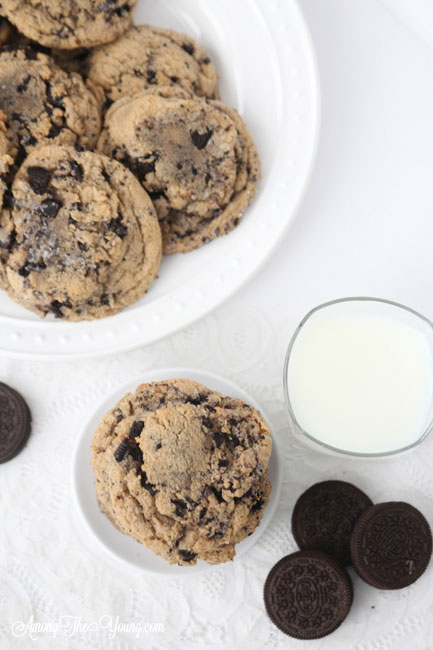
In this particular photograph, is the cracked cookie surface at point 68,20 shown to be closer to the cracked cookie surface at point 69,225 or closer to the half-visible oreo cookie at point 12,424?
the cracked cookie surface at point 69,225

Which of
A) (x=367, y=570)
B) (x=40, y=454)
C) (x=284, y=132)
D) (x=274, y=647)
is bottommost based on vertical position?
(x=40, y=454)

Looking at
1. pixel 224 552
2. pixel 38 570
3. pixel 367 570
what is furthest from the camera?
pixel 38 570

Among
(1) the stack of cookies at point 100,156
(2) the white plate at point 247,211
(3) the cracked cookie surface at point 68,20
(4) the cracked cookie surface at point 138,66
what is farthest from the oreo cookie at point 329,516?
(3) the cracked cookie surface at point 68,20

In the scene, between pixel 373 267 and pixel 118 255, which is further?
pixel 373 267

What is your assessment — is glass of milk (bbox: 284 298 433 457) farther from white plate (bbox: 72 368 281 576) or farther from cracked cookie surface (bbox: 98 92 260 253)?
cracked cookie surface (bbox: 98 92 260 253)

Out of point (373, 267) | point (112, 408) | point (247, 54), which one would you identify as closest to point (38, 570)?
point (112, 408)

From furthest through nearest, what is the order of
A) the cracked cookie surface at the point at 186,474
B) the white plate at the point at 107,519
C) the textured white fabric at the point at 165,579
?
the textured white fabric at the point at 165,579 → the white plate at the point at 107,519 → the cracked cookie surface at the point at 186,474

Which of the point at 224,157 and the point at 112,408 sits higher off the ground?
the point at 224,157

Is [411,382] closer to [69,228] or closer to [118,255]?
[118,255]
